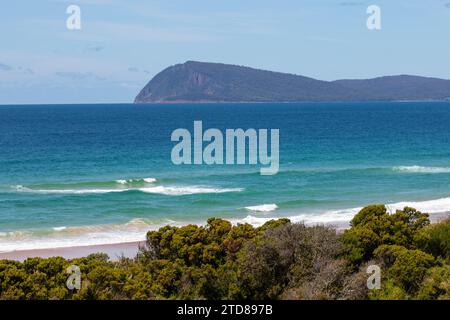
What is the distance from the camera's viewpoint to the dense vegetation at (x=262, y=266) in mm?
14250

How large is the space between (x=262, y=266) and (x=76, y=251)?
14.6 meters

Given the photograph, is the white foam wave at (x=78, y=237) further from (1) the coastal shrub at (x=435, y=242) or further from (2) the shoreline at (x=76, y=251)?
(1) the coastal shrub at (x=435, y=242)

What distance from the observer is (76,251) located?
2788 centimetres

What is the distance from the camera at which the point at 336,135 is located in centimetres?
9175

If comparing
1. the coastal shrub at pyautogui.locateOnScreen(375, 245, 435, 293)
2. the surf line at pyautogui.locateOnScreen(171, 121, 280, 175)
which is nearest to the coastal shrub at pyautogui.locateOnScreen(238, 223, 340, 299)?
the coastal shrub at pyautogui.locateOnScreen(375, 245, 435, 293)

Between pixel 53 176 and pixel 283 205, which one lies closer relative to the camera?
pixel 283 205

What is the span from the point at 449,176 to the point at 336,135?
4238 centimetres

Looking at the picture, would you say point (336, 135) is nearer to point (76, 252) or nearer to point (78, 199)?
point (78, 199)

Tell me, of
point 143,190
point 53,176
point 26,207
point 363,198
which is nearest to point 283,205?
point 363,198

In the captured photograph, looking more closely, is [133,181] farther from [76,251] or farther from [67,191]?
[76,251]

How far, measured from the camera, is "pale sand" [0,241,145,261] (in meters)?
26.8

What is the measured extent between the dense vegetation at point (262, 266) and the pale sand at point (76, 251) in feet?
30.2

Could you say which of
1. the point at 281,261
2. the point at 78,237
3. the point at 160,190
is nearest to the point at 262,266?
the point at 281,261

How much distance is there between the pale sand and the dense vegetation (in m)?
9.21
